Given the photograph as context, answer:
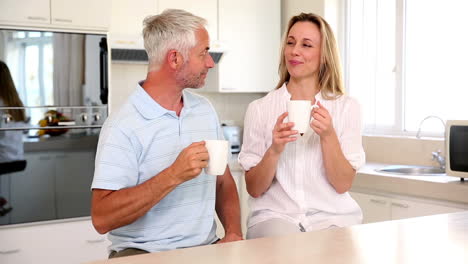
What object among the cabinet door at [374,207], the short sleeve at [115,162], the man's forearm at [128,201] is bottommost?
the cabinet door at [374,207]

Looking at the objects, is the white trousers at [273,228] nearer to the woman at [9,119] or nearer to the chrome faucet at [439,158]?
the chrome faucet at [439,158]

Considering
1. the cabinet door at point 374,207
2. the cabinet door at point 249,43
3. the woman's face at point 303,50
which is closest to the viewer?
the woman's face at point 303,50

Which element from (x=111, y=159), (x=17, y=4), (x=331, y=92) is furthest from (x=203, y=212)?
(x=17, y=4)

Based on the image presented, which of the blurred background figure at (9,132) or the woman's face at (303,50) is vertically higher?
the woman's face at (303,50)

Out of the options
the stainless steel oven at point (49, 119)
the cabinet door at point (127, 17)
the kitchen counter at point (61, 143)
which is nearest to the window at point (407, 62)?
the cabinet door at point (127, 17)

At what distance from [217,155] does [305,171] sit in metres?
0.73

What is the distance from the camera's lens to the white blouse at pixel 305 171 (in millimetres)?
2268

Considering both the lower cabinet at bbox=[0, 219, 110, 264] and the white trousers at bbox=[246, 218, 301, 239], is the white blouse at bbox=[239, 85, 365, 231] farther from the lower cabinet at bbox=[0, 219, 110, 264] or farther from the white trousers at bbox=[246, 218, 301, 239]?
the lower cabinet at bbox=[0, 219, 110, 264]

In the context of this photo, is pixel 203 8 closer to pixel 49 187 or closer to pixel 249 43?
pixel 249 43

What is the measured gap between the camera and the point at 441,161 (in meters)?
3.53

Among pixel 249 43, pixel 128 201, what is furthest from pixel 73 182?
pixel 128 201

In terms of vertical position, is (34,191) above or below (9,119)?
below

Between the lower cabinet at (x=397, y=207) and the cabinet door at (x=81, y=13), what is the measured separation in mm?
1851

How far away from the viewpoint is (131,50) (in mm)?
4246
